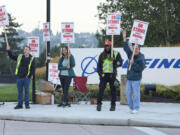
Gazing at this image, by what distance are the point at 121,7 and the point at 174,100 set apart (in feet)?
121

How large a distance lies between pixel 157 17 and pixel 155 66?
28.4 metres

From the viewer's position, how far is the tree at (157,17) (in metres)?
45.5

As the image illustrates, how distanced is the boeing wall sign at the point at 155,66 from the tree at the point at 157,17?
22.2m

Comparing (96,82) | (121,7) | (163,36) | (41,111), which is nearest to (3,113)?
(41,111)

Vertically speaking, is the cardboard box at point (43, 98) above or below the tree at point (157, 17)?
below

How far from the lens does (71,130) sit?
31.6 ft

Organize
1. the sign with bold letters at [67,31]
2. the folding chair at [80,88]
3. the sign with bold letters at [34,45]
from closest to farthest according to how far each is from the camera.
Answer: the sign with bold letters at [67,31] → the sign with bold letters at [34,45] → the folding chair at [80,88]

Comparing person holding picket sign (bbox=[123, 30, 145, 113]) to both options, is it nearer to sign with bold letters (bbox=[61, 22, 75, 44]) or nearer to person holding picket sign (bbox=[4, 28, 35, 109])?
sign with bold letters (bbox=[61, 22, 75, 44])

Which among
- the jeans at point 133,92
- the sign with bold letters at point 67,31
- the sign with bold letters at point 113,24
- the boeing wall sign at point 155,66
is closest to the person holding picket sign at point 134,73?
the jeans at point 133,92

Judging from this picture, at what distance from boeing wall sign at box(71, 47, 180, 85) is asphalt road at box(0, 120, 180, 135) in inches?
468

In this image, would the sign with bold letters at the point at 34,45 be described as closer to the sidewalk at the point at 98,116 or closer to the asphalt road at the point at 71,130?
the sidewalk at the point at 98,116

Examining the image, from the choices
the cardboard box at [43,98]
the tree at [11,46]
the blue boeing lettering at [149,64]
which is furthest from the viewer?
the tree at [11,46]

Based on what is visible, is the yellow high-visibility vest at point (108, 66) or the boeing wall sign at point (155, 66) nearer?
the yellow high-visibility vest at point (108, 66)

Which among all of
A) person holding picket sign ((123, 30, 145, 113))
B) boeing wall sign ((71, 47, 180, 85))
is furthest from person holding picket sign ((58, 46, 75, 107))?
boeing wall sign ((71, 47, 180, 85))
